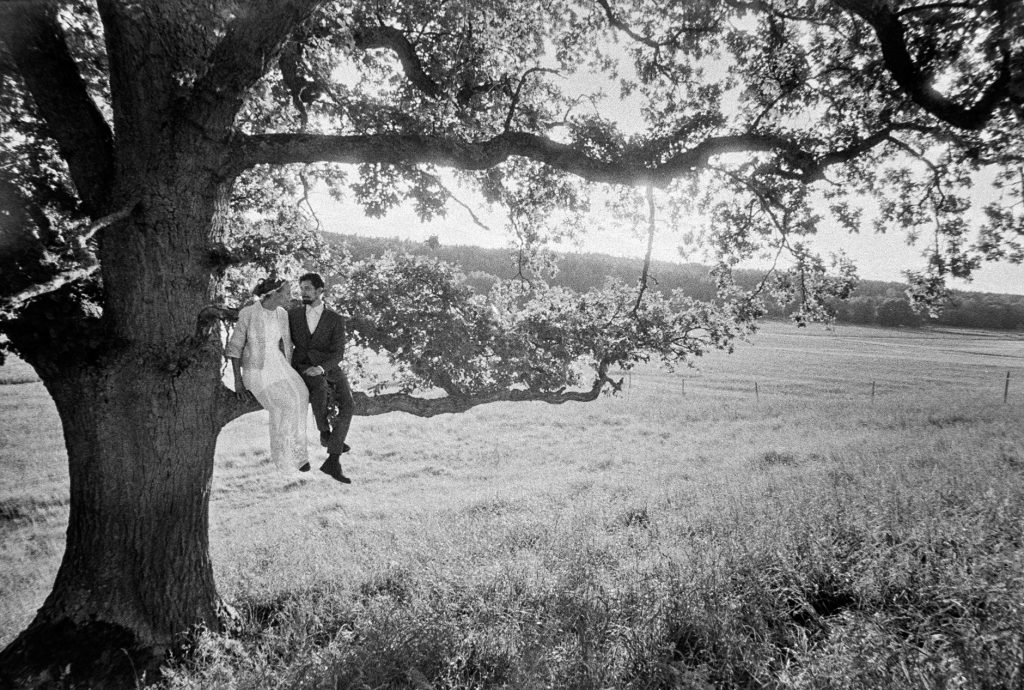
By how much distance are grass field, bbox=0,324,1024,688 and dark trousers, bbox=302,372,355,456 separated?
6.77ft

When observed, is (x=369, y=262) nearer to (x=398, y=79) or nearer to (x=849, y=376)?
(x=398, y=79)

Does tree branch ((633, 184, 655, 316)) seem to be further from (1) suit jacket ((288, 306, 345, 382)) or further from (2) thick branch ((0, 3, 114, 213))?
(2) thick branch ((0, 3, 114, 213))

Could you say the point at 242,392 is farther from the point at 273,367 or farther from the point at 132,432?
the point at 132,432

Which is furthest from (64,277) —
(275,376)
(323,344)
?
(323,344)

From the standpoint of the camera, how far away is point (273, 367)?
17.9 ft

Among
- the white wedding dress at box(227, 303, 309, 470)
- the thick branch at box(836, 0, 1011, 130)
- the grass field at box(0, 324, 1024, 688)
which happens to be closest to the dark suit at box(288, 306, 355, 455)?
the white wedding dress at box(227, 303, 309, 470)

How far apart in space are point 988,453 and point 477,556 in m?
14.4

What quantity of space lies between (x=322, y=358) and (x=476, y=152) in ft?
10.4

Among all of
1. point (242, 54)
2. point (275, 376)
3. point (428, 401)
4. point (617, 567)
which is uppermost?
point (242, 54)

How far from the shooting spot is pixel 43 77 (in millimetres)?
4566

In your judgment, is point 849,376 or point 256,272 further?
point 849,376

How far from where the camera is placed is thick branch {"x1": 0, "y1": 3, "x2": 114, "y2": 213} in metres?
4.37

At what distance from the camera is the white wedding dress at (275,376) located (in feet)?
17.5

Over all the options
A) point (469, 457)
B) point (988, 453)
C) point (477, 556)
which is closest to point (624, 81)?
point (477, 556)
